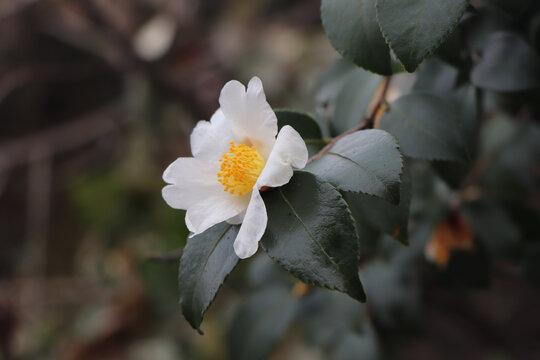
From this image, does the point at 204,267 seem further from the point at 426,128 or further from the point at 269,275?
the point at 269,275

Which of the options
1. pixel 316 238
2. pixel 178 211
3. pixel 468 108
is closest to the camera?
pixel 316 238

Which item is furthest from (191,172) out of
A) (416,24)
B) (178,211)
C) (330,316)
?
(178,211)

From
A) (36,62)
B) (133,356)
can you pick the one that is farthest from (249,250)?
(36,62)

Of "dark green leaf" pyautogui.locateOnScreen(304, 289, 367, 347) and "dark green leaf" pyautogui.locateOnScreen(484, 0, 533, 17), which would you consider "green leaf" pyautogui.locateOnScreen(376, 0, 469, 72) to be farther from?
"dark green leaf" pyautogui.locateOnScreen(304, 289, 367, 347)

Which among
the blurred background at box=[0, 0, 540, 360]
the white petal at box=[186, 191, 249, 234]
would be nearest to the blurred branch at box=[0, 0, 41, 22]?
the blurred background at box=[0, 0, 540, 360]

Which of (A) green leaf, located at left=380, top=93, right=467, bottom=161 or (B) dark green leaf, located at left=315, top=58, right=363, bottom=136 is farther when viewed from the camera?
(B) dark green leaf, located at left=315, top=58, right=363, bottom=136

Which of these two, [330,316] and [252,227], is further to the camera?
[330,316]

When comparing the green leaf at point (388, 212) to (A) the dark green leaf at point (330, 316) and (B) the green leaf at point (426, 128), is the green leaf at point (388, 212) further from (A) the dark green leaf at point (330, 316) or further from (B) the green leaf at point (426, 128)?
(A) the dark green leaf at point (330, 316)
